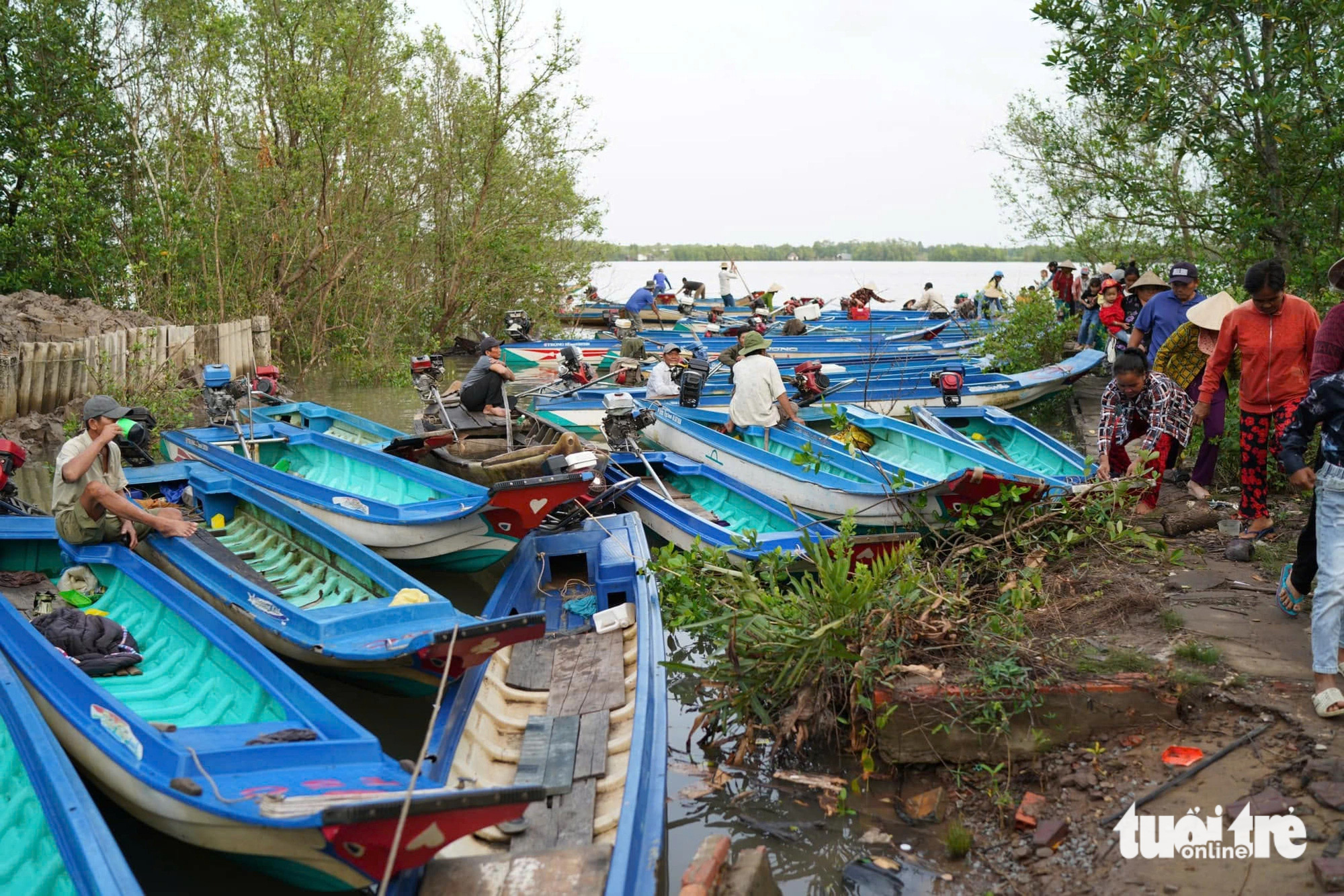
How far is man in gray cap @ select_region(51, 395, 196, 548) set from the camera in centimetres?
625

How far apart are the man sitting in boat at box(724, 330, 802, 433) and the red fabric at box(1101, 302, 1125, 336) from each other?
4596 millimetres

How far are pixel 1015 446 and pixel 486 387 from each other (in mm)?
5712

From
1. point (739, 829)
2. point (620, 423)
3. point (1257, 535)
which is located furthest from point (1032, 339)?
point (739, 829)

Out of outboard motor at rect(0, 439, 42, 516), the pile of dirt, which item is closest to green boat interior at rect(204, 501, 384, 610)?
outboard motor at rect(0, 439, 42, 516)

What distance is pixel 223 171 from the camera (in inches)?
640

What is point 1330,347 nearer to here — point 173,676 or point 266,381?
point 173,676

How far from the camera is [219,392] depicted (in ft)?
34.0

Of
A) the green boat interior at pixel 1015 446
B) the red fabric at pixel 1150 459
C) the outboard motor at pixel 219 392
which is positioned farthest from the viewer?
the outboard motor at pixel 219 392

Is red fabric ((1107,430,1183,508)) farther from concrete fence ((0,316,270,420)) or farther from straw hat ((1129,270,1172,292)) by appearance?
concrete fence ((0,316,270,420))

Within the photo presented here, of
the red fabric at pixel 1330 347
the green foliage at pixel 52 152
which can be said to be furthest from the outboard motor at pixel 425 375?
the red fabric at pixel 1330 347

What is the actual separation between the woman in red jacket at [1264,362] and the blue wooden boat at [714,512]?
7.41ft

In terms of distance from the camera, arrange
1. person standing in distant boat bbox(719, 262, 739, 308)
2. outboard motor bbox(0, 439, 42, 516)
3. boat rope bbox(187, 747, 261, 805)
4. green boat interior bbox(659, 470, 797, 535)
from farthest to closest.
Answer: person standing in distant boat bbox(719, 262, 739, 308)
green boat interior bbox(659, 470, 797, 535)
outboard motor bbox(0, 439, 42, 516)
boat rope bbox(187, 747, 261, 805)

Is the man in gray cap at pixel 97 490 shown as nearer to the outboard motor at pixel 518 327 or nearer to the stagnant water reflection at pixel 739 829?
the stagnant water reflection at pixel 739 829

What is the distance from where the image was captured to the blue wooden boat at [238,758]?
11.7 ft
